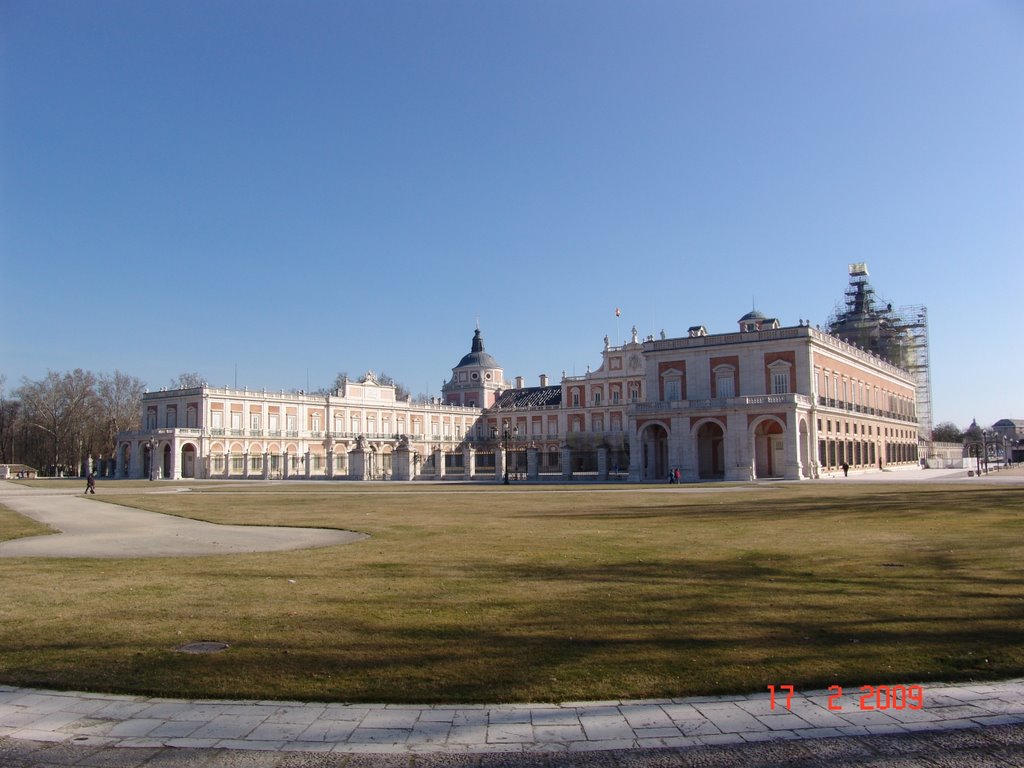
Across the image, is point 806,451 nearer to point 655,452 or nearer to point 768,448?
point 768,448

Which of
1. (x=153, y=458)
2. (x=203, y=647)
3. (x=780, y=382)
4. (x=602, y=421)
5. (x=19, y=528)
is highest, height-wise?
(x=780, y=382)

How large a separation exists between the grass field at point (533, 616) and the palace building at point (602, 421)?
38.3m

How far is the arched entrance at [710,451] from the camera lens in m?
57.1

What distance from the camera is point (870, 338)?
288 ft

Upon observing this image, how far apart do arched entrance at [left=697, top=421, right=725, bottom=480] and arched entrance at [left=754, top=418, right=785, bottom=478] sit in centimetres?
262

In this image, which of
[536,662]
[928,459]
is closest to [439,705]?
[536,662]

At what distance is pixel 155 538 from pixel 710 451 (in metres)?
46.9

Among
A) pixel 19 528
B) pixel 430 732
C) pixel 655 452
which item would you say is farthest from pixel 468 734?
pixel 655 452

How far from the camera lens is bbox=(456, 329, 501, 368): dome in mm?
108438

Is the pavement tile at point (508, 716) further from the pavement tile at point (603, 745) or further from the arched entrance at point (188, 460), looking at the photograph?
the arched entrance at point (188, 460)

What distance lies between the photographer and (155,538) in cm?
1728

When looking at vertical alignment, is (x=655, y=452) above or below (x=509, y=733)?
above

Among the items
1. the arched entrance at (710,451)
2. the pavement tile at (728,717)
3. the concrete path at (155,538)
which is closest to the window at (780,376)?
the arched entrance at (710,451)

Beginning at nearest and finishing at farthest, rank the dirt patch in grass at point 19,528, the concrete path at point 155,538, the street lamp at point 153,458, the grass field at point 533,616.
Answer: the grass field at point 533,616, the concrete path at point 155,538, the dirt patch in grass at point 19,528, the street lamp at point 153,458
